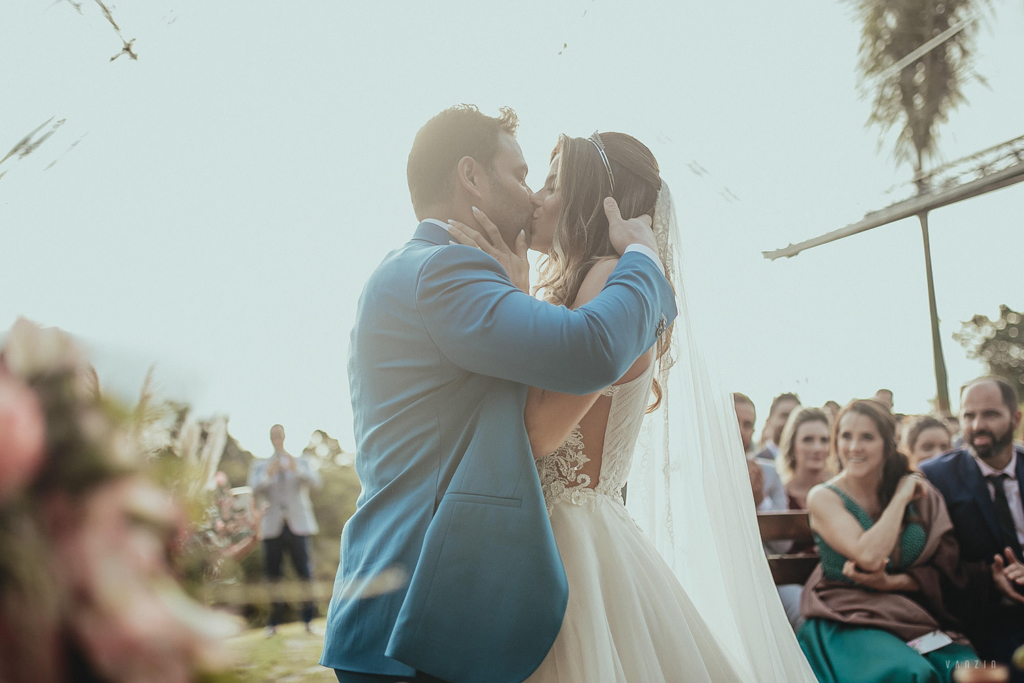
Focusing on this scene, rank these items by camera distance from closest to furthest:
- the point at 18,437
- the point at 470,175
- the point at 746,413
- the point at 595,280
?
the point at 18,437
the point at 595,280
the point at 470,175
the point at 746,413

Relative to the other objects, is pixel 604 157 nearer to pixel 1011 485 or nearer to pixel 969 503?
pixel 969 503

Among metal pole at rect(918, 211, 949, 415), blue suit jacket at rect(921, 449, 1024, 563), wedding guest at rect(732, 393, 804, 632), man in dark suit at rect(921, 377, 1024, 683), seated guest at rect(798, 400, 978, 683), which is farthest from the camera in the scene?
metal pole at rect(918, 211, 949, 415)

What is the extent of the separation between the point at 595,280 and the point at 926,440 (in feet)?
15.4

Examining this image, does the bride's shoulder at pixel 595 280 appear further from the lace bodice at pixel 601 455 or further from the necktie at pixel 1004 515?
the necktie at pixel 1004 515

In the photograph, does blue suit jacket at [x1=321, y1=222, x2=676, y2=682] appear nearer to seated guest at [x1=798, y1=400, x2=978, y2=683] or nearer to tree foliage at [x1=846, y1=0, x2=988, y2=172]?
seated guest at [x1=798, y1=400, x2=978, y2=683]

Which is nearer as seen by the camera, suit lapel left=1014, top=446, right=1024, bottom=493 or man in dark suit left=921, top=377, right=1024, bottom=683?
man in dark suit left=921, top=377, right=1024, bottom=683

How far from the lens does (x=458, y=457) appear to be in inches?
57.8

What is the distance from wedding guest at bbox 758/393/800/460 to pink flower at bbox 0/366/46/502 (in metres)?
6.46

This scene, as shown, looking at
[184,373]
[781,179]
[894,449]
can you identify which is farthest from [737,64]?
[184,373]

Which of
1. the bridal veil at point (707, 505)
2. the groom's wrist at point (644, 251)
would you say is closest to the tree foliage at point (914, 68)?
the bridal veil at point (707, 505)

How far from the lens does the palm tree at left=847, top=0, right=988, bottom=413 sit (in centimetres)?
798

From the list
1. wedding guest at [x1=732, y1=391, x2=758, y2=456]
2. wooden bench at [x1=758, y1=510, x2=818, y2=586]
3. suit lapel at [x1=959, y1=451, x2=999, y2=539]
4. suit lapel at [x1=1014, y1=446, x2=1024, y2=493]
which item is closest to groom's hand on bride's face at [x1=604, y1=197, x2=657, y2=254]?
wooden bench at [x1=758, y1=510, x2=818, y2=586]

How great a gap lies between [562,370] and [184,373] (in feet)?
3.02

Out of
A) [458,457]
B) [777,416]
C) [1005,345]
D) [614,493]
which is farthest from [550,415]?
[1005,345]
